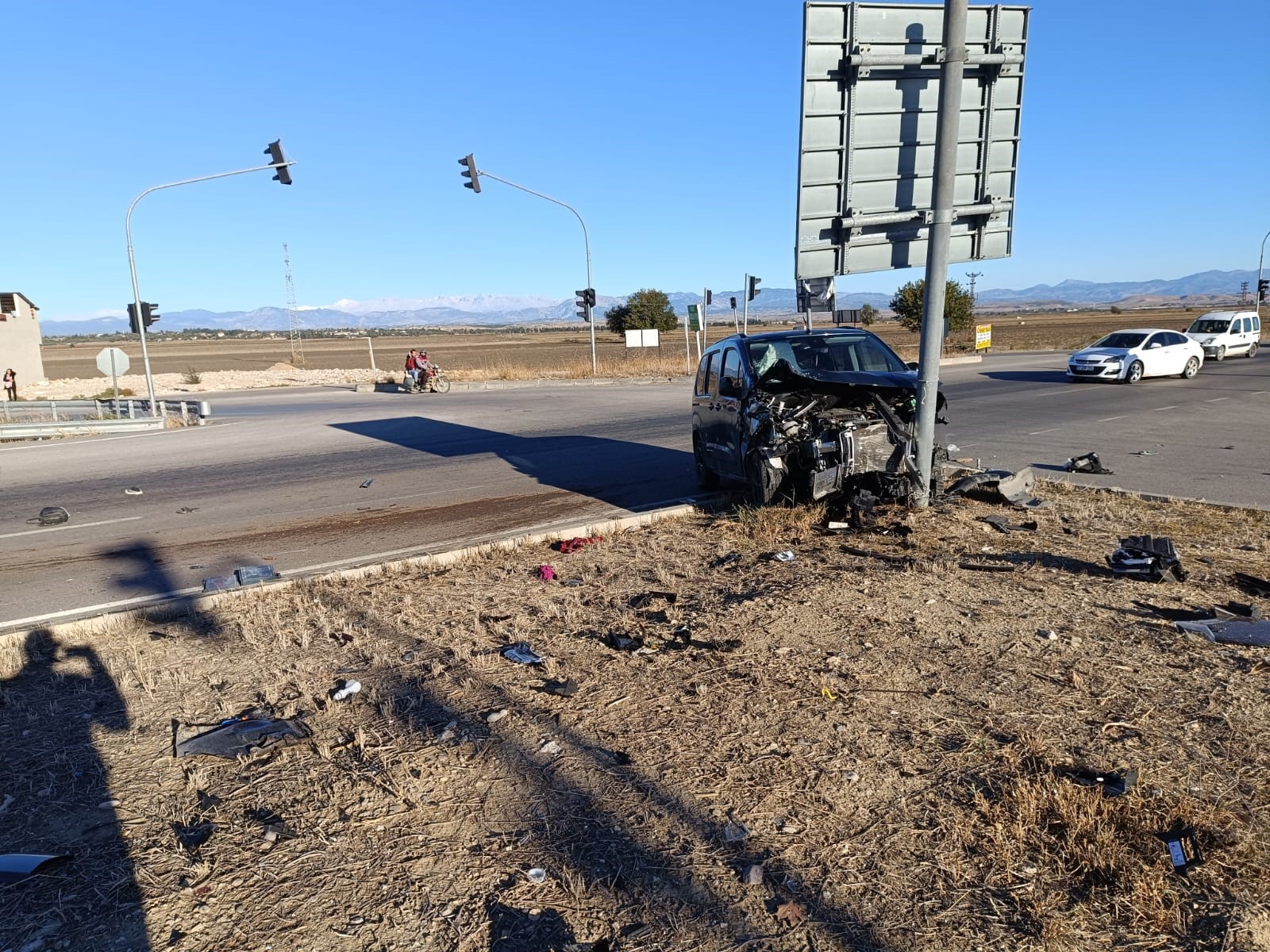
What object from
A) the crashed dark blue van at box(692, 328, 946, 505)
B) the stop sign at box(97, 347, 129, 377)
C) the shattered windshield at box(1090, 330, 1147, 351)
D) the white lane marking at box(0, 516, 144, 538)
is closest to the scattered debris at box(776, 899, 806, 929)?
the crashed dark blue van at box(692, 328, 946, 505)

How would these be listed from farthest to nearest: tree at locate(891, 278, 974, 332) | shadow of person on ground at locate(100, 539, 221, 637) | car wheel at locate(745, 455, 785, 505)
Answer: tree at locate(891, 278, 974, 332), car wheel at locate(745, 455, 785, 505), shadow of person on ground at locate(100, 539, 221, 637)

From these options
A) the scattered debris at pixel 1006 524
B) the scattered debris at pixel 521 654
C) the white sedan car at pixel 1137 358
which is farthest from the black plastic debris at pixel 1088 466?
the white sedan car at pixel 1137 358

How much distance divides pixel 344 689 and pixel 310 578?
2362mm

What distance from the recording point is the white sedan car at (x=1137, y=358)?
78.3 feet

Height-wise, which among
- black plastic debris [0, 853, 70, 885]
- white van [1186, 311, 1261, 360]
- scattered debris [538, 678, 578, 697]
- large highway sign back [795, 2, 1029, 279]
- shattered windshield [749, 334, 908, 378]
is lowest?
black plastic debris [0, 853, 70, 885]

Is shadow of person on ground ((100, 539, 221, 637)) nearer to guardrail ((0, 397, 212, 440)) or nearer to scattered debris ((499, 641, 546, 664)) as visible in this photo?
scattered debris ((499, 641, 546, 664))

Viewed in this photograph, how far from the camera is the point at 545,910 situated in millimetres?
2691

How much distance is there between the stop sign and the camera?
2147 cm

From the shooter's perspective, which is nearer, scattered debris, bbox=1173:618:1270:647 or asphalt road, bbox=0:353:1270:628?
scattered debris, bbox=1173:618:1270:647

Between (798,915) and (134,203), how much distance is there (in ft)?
79.1

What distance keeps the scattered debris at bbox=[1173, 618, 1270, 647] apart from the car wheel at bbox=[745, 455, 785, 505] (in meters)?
3.55

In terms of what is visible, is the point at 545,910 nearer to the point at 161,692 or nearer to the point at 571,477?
the point at 161,692

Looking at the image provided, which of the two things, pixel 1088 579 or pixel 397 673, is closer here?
Answer: pixel 397 673

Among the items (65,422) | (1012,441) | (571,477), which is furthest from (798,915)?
(65,422)
